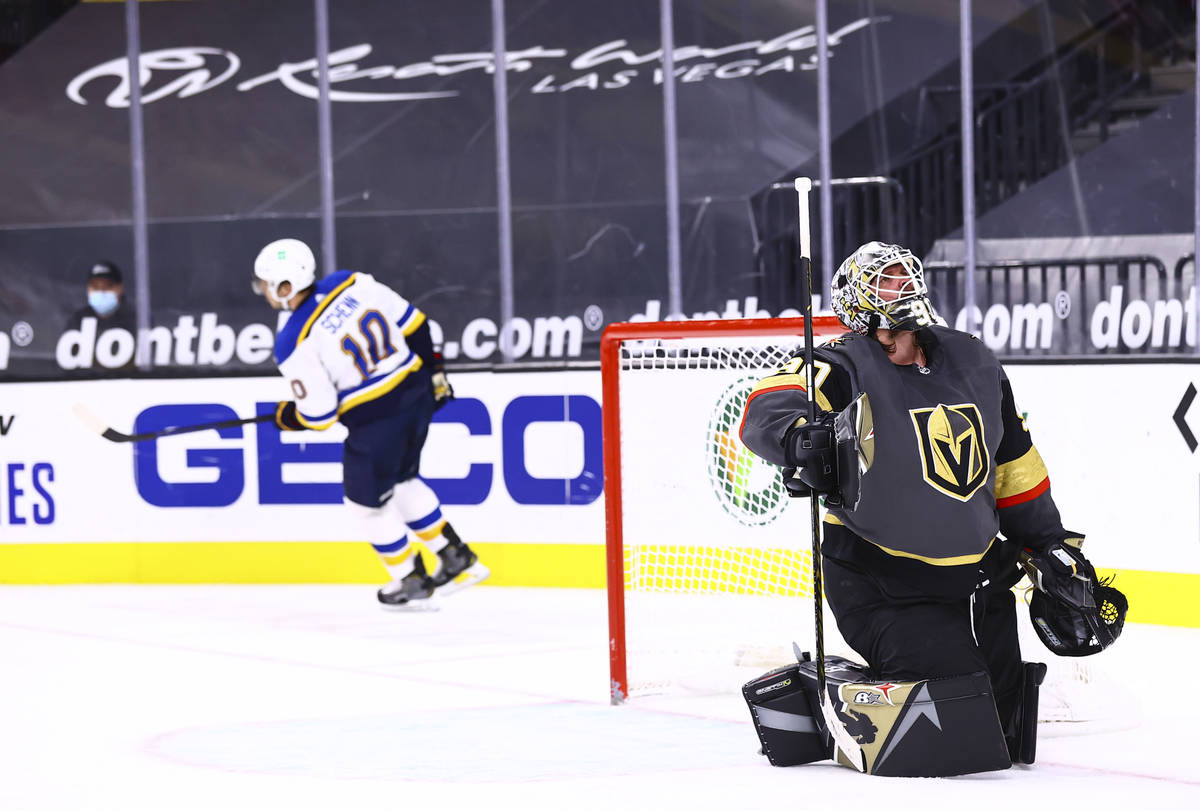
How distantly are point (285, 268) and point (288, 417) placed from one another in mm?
477

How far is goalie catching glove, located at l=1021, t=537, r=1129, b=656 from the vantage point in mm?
3086

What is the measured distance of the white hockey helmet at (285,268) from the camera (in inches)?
215

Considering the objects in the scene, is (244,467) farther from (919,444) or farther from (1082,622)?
(1082,622)

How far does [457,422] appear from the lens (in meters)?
6.02

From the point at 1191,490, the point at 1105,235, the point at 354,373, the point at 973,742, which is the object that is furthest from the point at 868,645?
the point at 1105,235

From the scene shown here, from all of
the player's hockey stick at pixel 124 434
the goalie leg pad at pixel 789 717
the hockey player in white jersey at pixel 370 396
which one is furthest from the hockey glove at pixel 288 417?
the goalie leg pad at pixel 789 717

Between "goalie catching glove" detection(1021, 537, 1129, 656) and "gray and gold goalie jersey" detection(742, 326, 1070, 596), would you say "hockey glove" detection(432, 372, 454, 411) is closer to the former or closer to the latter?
"gray and gold goalie jersey" detection(742, 326, 1070, 596)

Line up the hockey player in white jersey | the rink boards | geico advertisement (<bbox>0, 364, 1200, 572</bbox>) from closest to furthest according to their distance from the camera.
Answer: geico advertisement (<bbox>0, 364, 1200, 572</bbox>) < the hockey player in white jersey < the rink boards

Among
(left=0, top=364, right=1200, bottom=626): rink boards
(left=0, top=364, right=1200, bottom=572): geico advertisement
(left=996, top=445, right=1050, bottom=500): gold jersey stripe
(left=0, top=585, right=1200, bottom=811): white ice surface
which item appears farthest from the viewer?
(left=0, top=364, right=1200, bottom=626): rink boards

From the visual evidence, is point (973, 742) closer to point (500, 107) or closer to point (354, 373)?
point (354, 373)

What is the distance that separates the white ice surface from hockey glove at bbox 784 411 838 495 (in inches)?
21.3

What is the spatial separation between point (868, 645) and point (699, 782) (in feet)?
1.31

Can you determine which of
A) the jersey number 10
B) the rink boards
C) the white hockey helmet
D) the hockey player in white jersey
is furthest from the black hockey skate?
the white hockey helmet

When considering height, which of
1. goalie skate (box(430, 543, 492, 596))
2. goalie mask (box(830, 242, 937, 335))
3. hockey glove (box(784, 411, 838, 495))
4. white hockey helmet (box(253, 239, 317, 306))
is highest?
white hockey helmet (box(253, 239, 317, 306))
